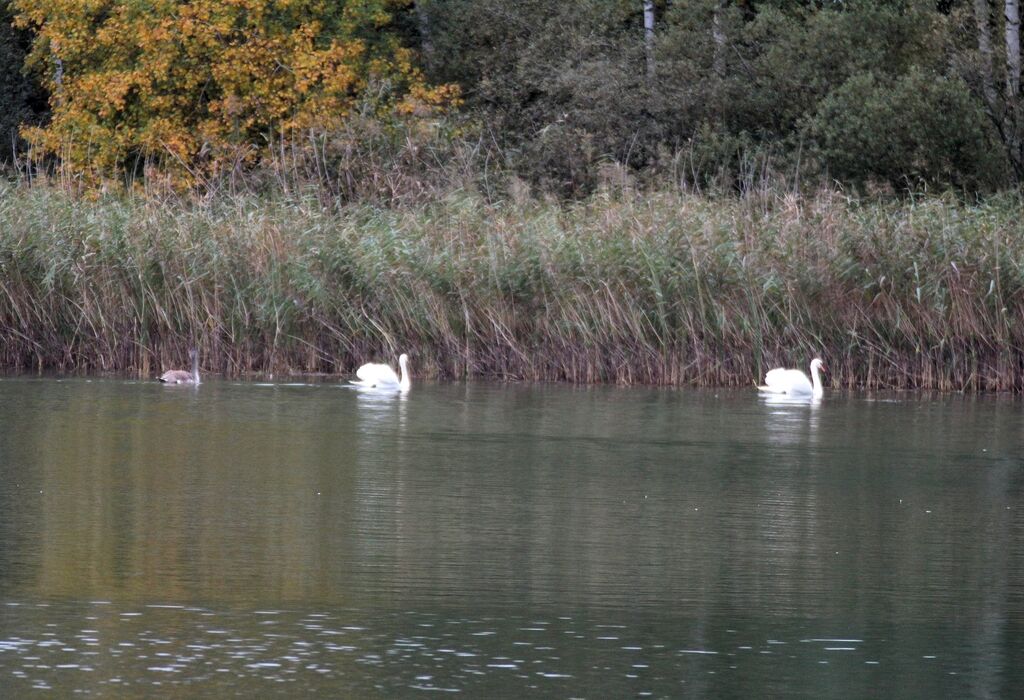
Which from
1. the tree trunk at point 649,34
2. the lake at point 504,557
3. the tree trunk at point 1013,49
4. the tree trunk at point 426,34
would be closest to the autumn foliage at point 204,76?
the tree trunk at point 426,34

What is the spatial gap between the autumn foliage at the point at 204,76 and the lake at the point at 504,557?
51.4 feet

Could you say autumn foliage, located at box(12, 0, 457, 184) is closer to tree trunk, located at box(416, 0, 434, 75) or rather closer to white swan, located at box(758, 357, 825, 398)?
tree trunk, located at box(416, 0, 434, 75)

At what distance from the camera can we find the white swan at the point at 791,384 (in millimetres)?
16703

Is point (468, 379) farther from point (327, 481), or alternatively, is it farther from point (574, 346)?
point (327, 481)

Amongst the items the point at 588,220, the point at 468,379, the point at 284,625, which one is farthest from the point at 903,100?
the point at 284,625

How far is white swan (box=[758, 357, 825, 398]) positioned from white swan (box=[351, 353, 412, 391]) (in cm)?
338

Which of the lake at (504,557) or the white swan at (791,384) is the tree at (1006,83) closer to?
the white swan at (791,384)

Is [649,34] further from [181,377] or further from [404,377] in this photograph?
[181,377]

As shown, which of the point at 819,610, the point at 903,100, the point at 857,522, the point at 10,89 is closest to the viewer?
the point at 819,610

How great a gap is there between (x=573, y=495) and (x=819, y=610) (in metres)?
3.25

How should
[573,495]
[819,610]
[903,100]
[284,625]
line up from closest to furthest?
[284,625] < [819,610] < [573,495] < [903,100]

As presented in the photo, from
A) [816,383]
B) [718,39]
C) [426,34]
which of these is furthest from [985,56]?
[816,383]

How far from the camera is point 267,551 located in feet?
26.6

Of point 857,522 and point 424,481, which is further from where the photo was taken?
point 424,481
